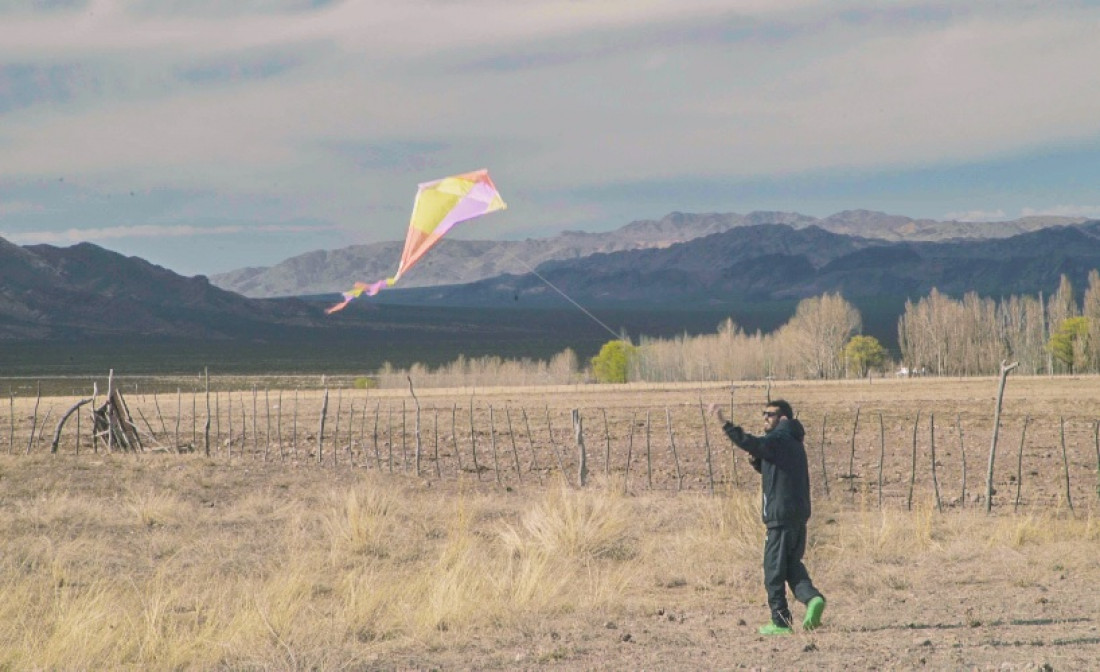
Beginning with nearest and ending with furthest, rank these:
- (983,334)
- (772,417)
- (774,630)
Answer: (774,630) < (772,417) < (983,334)

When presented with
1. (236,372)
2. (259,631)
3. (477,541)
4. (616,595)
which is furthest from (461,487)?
(236,372)

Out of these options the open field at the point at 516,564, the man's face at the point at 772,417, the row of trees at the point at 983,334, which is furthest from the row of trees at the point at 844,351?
the man's face at the point at 772,417

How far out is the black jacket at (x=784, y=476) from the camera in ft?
26.6

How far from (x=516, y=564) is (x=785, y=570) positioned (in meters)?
4.36

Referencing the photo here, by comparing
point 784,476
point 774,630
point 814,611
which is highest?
point 784,476

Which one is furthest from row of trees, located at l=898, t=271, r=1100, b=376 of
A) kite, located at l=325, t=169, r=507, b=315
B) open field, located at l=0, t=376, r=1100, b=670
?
kite, located at l=325, t=169, r=507, b=315

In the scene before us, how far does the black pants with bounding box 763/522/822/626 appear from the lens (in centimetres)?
812

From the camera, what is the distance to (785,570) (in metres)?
8.15

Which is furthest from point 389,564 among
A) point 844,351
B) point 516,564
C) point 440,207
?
point 844,351

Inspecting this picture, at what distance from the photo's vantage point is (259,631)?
27.5 feet

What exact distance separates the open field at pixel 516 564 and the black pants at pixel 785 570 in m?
0.27

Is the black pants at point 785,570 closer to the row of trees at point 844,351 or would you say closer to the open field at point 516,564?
the open field at point 516,564

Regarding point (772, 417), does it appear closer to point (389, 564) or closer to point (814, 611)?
point (814, 611)

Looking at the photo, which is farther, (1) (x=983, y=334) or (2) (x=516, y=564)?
(1) (x=983, y=334)
